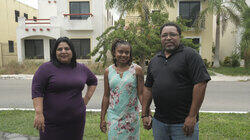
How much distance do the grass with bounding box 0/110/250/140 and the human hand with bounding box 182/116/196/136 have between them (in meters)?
1.87

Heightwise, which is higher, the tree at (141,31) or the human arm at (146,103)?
the tree at (141,31)

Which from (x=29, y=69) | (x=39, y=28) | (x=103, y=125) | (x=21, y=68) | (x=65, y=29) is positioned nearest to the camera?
(x=103, y=125)

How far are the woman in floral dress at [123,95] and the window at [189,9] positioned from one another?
1749cm

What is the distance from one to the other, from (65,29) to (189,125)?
1771cm

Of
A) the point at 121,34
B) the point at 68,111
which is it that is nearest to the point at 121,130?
the point at 68,111

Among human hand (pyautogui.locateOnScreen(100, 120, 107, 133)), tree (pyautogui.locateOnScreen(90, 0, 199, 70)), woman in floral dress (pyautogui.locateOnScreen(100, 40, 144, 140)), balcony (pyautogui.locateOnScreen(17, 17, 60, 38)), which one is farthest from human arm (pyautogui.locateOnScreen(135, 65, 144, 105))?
balcony (pyautogui.locateOnScreen(17, 17, 60, 38))

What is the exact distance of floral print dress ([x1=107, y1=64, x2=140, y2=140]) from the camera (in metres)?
2.46

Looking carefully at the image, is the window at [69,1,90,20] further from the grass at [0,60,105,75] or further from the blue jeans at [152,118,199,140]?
the blue jeans at [152,118,199,140]

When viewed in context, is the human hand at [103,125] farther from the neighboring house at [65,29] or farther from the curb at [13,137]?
the neighboring house at [65,29]

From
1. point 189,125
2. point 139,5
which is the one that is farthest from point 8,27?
point 189,125

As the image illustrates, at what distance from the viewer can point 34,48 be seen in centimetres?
1948

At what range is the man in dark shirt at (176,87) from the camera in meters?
1.97

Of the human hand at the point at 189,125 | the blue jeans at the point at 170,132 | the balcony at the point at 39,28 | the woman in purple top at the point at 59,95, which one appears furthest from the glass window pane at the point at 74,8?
the human hand at the point at 189,125

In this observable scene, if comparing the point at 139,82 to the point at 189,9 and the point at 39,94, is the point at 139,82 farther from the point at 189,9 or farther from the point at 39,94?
the point at 189,9
